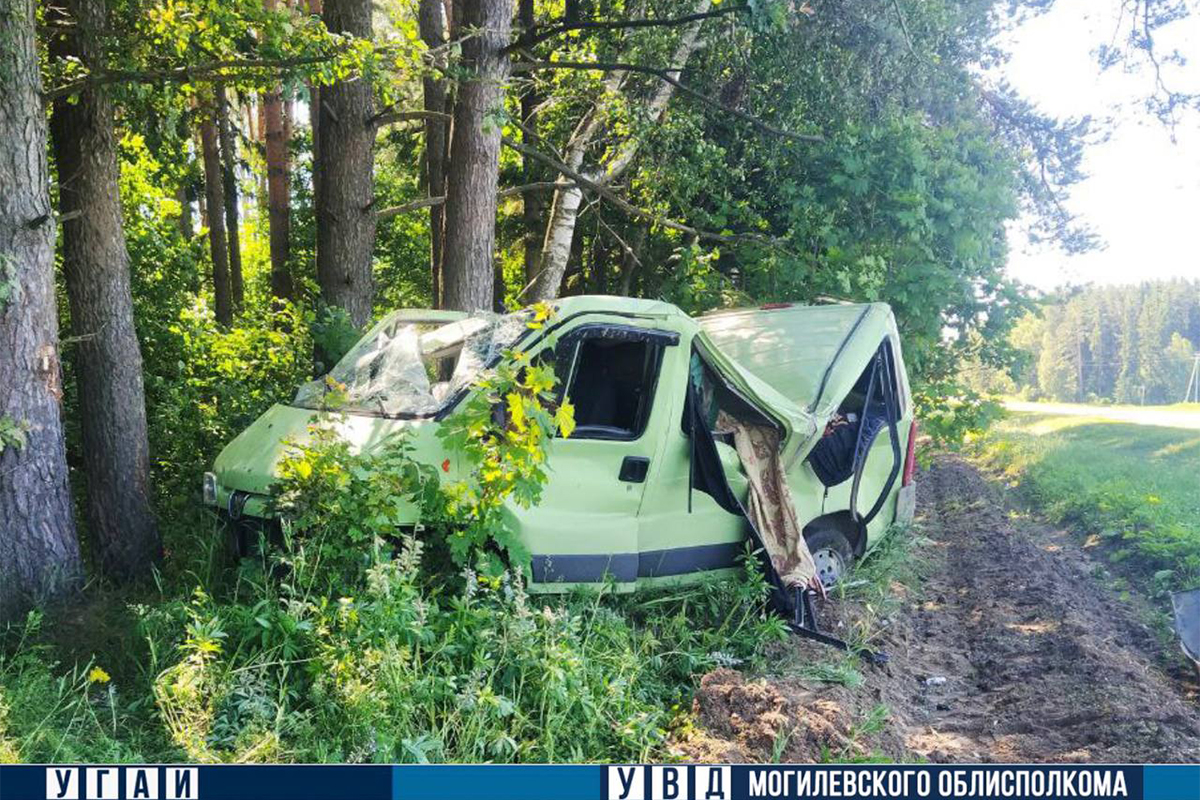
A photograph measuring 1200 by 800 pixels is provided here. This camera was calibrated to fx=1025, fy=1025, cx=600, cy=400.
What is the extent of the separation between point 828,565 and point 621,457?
7.94 feet

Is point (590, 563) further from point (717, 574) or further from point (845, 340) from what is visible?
point (845, 340)

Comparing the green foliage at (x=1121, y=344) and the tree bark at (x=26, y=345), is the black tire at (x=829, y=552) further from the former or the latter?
the green foliage at (x=1121, y=344)

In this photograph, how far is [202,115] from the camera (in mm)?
9570

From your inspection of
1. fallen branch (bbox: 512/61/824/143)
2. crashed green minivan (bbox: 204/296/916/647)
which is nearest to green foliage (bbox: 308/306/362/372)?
crashed green minivan (bbox: 204/296/916/647)

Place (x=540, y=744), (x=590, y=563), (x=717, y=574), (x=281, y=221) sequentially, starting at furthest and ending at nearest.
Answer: (x=281, y=221), (x=717, y=574), (x=590, y=563), (x=540, y=744)

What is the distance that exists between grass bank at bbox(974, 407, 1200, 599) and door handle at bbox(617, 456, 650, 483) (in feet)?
16.8

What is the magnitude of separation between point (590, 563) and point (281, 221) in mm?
11887

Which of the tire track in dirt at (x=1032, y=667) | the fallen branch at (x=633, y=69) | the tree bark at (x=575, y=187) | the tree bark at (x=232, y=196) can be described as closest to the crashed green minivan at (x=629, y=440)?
the tire track in dirt at (x=1032, y=667)

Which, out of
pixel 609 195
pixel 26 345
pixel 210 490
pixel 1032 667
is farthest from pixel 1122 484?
pixel 26 345

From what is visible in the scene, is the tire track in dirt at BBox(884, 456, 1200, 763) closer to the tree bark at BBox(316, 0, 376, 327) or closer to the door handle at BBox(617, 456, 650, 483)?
the door handle at BBox(617, 456, 650, 483)

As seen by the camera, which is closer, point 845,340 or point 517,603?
point 517,603

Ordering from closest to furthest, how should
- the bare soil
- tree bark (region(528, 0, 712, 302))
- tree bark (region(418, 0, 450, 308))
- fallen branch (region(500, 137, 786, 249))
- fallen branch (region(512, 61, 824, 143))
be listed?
the bare soil, fallen branch (region(512, 61, 824, 143)), fallen branch (region(500, 137, 786, 249)), tree bark (region(418, 0, 450, 308)), tree bark (region(528, 0, 712, 302))

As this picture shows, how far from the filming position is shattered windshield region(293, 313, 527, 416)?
6426 millimetres

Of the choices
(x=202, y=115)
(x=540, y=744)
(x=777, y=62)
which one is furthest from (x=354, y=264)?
(x=540, y=744)
